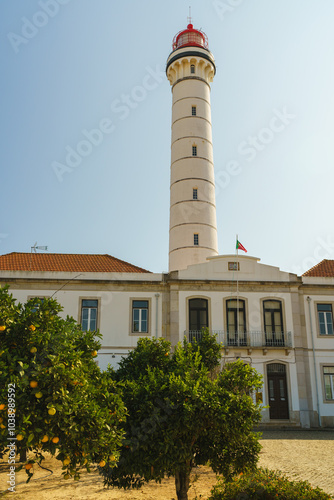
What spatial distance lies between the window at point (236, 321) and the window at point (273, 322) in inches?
43.1

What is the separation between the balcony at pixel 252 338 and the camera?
21766 mm

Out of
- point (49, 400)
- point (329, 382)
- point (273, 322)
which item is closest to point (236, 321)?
point (273, 322)

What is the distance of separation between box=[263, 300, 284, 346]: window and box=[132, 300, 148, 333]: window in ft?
19.1

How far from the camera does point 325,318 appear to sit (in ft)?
74.5

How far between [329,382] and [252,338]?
4152 millimetres

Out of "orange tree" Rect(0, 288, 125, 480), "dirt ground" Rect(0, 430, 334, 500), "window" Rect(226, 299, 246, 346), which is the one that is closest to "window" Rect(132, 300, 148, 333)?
"window" Rect(226, 299, 246, 346)

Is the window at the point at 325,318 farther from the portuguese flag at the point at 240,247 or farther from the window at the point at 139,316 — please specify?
the window at the point at 139,316

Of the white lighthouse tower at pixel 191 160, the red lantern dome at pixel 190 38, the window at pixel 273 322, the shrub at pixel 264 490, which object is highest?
the red lantern dome at pixel 190 38

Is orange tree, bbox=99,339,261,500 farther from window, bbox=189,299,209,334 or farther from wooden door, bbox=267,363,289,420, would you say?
wooden door, bbox=267,363,289,420

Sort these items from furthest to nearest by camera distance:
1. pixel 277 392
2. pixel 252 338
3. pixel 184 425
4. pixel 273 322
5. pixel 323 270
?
1. pixel 323 270
2. pixel 273 322
3. pixel 252 338
4. pixel 277 392
5. pixel 184 425

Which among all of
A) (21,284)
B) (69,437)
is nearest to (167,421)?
(69,437)

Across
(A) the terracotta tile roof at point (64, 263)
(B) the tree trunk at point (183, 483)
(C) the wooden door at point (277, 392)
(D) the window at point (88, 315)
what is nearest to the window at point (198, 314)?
(A) the terracotta tile roof at point (64, 263)

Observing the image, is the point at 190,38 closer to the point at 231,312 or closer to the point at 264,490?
the point at 231,312

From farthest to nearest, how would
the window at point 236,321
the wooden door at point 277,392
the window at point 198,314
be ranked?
the window at point 198,314, the window at point 236,321, the wooden door at point 277,392
